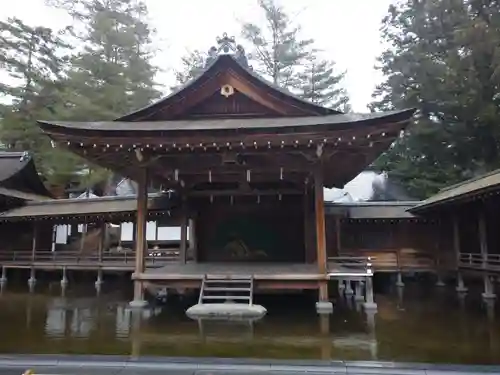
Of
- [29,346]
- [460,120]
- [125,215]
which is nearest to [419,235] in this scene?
[460,120]

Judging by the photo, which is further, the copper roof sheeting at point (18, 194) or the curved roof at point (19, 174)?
the curved roof at point (19, 174)

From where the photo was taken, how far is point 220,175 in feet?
34.3

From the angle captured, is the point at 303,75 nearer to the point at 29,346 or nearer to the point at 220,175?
the point at 220,175

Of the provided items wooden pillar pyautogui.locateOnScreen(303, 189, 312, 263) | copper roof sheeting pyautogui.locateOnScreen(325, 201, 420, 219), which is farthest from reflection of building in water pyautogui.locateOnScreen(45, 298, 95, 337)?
copper roof sheeting pyautogui.locateOnScreen(325, 201, 420, 219)

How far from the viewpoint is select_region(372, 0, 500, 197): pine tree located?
18.8 meters

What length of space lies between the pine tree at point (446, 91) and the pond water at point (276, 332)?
39.2 feet

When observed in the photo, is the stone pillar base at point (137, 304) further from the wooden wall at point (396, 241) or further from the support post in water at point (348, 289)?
the wooden wall at point (396, 241)

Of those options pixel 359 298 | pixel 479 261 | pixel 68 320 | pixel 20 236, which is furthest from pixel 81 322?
pixel 20 236

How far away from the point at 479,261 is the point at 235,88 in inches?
335

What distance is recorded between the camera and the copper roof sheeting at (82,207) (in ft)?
48.1

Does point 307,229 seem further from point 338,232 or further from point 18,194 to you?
point 18,194

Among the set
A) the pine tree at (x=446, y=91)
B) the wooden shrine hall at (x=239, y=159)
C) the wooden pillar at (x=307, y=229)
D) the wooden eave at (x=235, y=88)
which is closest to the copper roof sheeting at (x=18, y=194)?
the wooden shrine hall at (x=239, y=159)

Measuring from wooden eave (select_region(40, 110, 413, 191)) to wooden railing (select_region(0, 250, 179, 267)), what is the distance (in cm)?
695

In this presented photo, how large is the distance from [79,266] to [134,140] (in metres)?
9.55
